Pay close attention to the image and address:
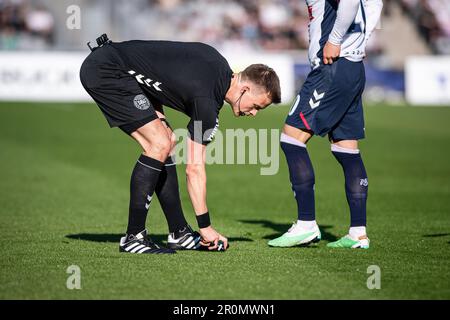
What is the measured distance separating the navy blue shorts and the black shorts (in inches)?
46.7

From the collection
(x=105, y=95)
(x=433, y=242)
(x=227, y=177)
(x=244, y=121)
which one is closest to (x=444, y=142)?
(x=244, y=121)

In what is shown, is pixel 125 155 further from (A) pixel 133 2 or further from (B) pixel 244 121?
(A) pixel 133 2

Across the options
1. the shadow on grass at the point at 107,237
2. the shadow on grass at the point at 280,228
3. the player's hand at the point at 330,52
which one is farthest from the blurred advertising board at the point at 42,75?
the player's hand at the point at 330,52

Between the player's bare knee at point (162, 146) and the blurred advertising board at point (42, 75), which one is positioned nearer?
the player's bare knee at point (162, 146)

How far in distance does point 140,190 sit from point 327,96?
163 centimetres

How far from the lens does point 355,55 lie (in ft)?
23.1

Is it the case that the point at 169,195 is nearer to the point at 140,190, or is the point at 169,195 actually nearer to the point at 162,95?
the point at 140,190

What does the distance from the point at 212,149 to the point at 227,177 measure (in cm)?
202

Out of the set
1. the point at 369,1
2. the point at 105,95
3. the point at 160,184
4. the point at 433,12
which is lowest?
the point at 160,184

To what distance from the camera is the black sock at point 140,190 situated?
6.74 meters

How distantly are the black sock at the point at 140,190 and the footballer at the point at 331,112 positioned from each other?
1111mm

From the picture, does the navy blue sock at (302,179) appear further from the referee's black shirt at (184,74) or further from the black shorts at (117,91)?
the black shorts at (117,91)

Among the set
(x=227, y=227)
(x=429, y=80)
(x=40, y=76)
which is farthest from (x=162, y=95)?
(x=429, y=80)

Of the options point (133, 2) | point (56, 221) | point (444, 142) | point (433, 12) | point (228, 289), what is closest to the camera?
point (228, 289)
